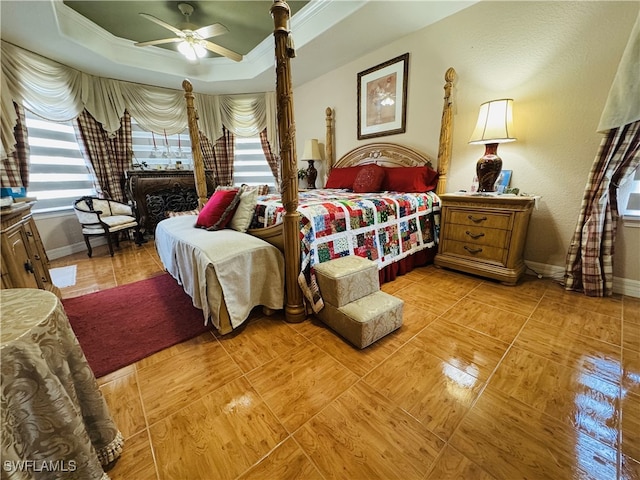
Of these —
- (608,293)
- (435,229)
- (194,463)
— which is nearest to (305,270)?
(194,463)

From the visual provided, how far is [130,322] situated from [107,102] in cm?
368

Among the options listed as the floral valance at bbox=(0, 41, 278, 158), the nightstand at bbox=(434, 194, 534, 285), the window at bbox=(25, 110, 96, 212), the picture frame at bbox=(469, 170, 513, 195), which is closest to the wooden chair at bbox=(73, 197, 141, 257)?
the window at bbox=(25, 110, 96, 212)

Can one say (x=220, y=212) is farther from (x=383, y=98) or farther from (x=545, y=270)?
(x=545, y=270)

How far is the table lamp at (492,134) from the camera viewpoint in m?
2.14

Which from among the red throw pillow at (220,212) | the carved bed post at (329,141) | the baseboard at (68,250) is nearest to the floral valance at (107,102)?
the baseboard at (68,250)

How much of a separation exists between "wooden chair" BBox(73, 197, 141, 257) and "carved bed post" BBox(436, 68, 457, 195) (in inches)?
160

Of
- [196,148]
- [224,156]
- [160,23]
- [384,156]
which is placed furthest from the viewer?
[224,156]

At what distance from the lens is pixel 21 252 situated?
1.49 meters

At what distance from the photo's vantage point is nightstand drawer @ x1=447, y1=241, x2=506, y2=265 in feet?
7.13

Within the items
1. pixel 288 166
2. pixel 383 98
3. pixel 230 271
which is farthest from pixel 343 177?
pixel 230 271

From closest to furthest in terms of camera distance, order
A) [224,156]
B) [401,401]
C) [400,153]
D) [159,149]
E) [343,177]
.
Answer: [401,401] → [400,153] → [343,177] → [159,149] → [224,156]

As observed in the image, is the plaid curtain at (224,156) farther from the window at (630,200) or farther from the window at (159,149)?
the window at (630,200)

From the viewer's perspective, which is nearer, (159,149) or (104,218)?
(104,218)

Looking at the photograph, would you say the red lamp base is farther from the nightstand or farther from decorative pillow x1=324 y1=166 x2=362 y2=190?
decorative pillow x1=324 y1=166 x2=362 y2=190
